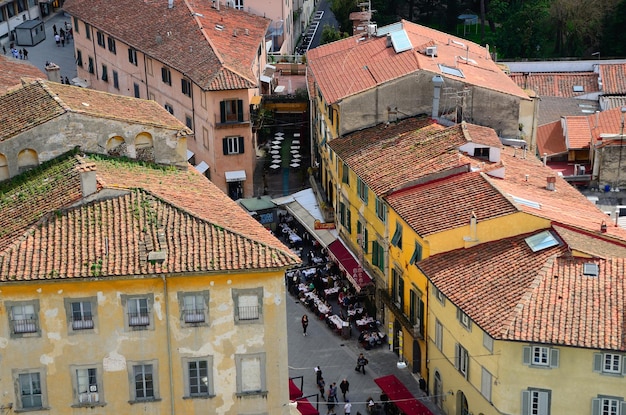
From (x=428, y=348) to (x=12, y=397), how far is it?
77.5 feet

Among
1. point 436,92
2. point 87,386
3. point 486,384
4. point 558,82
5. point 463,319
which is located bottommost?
point 486,384

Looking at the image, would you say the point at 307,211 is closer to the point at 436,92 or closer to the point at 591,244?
the point at 436,92

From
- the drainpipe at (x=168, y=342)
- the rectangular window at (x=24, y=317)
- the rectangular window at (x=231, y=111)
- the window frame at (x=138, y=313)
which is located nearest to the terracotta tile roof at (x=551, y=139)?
the rectangular window at (x=231, y=111)

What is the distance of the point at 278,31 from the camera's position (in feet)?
382

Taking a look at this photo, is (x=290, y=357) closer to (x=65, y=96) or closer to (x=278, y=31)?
(x=65, y=96)

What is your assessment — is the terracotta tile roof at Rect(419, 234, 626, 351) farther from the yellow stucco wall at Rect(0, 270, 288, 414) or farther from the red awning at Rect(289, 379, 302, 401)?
the yellow stucco wall at Rect(0, 270, 288, 414)

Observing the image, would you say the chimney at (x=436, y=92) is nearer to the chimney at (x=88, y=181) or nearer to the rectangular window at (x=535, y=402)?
the rectangular window at (x=535, y=402)

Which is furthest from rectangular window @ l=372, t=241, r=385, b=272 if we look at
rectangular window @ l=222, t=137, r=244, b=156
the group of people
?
rectangular window @ l=222, t=137, r=244, b=156

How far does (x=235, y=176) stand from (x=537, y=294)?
37.1 meters

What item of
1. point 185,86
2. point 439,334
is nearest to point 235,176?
point 185,86

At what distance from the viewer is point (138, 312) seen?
57.1 meters

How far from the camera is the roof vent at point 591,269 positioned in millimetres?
61938

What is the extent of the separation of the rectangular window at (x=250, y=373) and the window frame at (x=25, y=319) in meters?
9.04

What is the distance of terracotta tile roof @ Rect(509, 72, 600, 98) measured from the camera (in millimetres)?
108875
